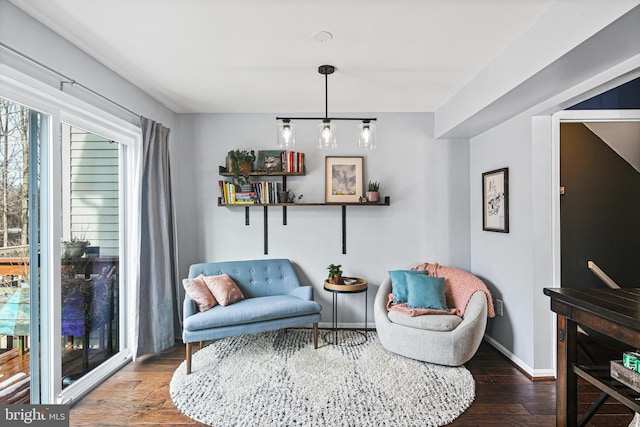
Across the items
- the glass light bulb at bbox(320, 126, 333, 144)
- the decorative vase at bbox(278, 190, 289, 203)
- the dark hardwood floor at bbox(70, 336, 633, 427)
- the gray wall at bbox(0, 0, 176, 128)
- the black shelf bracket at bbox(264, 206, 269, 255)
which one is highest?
the gray wall at bbox(0, 0, 176, 128)

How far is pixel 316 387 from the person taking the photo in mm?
2592

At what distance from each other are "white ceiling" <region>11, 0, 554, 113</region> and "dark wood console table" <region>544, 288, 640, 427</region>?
159 centimetres

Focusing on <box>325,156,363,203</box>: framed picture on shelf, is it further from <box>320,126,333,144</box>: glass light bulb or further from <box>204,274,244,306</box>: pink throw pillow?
<box>204,274,244,306</box>: pink throw pillow

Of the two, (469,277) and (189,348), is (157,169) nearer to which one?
(189,348)

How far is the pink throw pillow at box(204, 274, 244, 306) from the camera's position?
128 inches

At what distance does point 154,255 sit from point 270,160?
1543 millimetres

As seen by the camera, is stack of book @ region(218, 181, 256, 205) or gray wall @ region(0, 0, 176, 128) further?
stack of book @ region(218, 181, 256, 205)

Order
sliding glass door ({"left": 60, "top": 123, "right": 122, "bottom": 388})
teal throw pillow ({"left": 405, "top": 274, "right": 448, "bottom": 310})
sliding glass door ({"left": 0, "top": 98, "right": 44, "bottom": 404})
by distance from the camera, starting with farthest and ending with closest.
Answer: teal throw pillow ({"left": 405, "top": 274, "right": 448, "bottom": 310})
sliding glass door ({"left": 60, "top": 123, "right": 122, "bottom": 388})
sliding glass door ({"left": 0, "top": 98, "right": 44, "bottom": 404})

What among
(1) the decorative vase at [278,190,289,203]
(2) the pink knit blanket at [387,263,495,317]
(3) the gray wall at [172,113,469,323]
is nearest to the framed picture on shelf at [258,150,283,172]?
(3) the gray wall at [172,113,469,323]

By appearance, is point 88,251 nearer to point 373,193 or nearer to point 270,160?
point 270,160

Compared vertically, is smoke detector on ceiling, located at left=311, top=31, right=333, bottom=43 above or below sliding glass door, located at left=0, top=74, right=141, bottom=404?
above

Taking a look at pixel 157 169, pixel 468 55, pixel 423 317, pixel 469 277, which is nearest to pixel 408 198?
pixel 469 277

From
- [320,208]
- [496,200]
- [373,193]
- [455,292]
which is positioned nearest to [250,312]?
[320,208]

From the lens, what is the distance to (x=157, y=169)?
10.8ft
